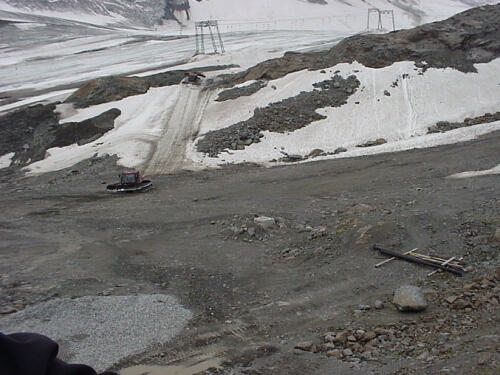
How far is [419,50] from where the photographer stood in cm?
3175

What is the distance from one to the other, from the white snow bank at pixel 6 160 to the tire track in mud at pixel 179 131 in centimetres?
925

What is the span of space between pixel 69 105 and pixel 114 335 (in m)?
28.2

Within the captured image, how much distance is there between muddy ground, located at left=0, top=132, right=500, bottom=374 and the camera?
24.1 ft

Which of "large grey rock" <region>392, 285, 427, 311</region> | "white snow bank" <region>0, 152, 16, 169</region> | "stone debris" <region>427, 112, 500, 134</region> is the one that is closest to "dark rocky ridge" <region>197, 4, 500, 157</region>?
"stone debris" <region>427, 112, 500, 134</region>

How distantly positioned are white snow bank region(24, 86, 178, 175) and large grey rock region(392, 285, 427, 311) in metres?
17.9

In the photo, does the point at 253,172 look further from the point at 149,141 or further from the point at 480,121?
the point at 480,121

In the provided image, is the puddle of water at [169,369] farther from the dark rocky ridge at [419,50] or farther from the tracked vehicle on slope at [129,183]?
the dark rocky ridge at [419,50]

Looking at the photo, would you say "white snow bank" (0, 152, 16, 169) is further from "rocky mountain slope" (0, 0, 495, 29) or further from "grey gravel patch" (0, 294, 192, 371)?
"rocky mountain slope" (0, 0, 495, 29)

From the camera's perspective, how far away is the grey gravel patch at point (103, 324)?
750 cm

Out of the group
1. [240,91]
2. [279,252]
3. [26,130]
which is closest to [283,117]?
[240,91]

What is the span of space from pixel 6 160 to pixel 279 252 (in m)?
22.3

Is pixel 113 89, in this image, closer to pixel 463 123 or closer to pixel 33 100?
pixel 33 100

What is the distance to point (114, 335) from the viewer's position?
7.95m

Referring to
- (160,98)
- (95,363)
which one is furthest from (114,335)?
(160,98)
